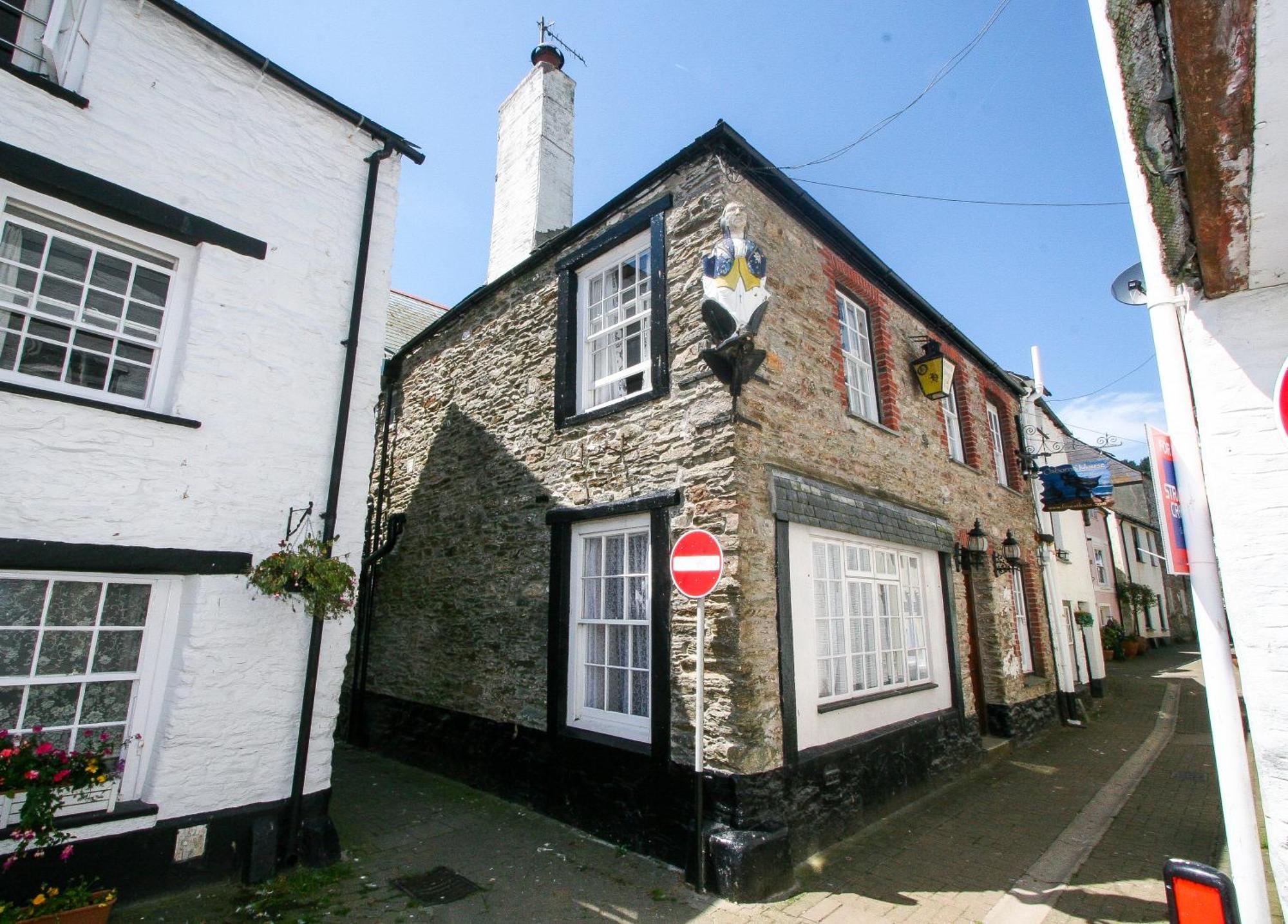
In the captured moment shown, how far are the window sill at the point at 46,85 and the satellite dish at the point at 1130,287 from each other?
7.50 meters

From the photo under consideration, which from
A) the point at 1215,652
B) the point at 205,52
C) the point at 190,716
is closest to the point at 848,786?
the point at 1215,652

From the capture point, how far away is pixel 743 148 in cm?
665

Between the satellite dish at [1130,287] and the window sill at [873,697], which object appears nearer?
the satellite dish at [1130,287]

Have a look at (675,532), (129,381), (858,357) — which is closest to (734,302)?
(675,532)

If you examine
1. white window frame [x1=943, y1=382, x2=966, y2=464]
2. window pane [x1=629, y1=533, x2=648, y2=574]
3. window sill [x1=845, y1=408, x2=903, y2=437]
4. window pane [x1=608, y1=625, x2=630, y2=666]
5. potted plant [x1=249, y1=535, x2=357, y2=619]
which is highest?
white window frame [x1=943, y1=382, x2=966, y2=464]

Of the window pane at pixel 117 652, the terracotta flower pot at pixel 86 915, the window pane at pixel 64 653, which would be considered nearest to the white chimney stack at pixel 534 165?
the window pane at pixel 117 652

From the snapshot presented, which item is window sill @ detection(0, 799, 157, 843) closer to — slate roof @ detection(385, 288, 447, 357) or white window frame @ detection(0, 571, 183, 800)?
white window frame @ detection(0, 571, 183, 800)

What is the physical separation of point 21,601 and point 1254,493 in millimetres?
7327

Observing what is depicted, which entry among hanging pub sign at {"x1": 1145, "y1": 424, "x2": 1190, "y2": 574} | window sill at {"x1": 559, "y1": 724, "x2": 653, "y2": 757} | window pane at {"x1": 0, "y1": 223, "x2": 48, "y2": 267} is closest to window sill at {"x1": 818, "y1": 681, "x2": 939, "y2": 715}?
window sill at {"x1": 559, "y1": 724, "x2": 653, "y2": 757}

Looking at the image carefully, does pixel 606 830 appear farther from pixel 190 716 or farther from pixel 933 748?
pixel 933 748

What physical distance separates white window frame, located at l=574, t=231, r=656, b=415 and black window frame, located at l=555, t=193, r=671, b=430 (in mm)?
34

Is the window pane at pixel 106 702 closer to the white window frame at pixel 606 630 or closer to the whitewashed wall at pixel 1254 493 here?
the white window frame at pixel 606 630

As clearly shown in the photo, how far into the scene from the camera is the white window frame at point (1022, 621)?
11.9m

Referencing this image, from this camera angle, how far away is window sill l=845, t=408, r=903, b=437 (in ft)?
25.5
